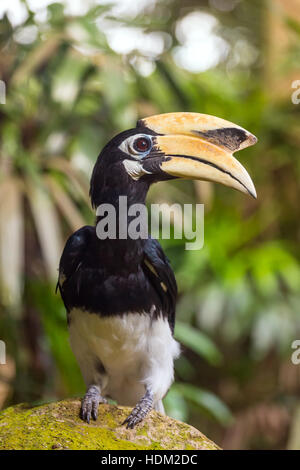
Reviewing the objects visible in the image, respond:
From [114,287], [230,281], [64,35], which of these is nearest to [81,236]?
[114,287]

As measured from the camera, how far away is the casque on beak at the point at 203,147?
129cm

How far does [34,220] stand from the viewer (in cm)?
263

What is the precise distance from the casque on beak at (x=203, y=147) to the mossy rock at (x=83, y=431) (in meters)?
0.58

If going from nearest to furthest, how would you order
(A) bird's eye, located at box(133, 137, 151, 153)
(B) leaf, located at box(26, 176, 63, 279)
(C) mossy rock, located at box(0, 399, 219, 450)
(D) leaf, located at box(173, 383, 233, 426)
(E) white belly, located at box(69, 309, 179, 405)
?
(C) mossy rock, located at box(0, 399, 219, 450) → (A) bird's eye, located at box(133, 137, 151, 153) → (E) white belly, located at box(69, 309, 179, 405) → (D) leaf, located at box(173, 383, 233, 426) → (B) leaf, located at box(26, 176, 63, 279)

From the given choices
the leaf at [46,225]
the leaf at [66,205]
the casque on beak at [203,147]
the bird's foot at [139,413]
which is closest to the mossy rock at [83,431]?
the bird's foot at [139,413]

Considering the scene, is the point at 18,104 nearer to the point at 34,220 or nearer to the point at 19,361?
the point at 34,220

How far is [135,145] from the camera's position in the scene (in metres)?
1.39

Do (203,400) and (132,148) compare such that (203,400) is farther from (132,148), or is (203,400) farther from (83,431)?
(132,148)

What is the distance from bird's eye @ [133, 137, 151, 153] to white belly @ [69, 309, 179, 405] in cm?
42

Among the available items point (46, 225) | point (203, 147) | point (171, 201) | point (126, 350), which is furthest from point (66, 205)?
point (203, 147)

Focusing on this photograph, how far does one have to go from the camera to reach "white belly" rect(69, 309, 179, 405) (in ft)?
5.02

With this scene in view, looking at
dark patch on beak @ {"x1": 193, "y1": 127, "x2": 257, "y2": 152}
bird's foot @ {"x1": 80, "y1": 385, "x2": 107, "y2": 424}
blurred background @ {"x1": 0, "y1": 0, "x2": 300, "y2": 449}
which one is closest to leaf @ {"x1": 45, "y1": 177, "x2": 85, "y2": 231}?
blurred background @ {"x1": 0, "y1": 0, "x2": 300, "y2": 449}

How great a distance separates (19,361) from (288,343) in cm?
155

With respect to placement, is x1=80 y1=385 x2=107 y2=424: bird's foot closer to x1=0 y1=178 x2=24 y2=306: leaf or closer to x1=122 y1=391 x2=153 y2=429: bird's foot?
x1=122 y1=391 x2=153 y2=429: bird's foot
